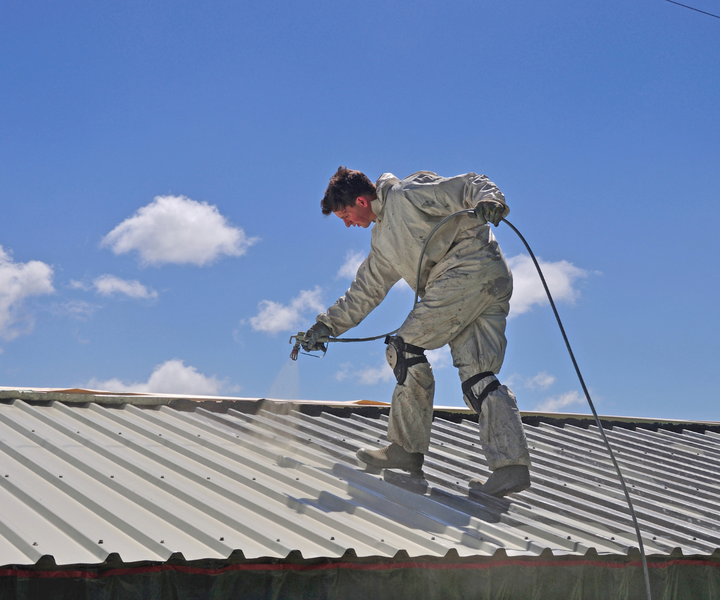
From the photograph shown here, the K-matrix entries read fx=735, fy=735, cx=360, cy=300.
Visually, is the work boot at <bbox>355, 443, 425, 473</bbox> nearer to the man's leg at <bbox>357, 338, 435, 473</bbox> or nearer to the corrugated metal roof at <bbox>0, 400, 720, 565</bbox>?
the man's leg at <bbox>357, 338, 435, 473</bbox>

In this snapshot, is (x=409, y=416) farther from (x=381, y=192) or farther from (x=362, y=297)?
(x=381, y=192)

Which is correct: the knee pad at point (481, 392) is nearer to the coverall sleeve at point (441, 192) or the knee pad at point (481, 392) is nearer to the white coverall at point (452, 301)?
the white coverall at point (452, 301)

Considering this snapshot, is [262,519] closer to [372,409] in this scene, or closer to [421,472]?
[421,472]

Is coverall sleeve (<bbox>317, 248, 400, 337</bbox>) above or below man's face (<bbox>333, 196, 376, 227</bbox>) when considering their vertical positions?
below

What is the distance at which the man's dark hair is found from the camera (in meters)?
4.22

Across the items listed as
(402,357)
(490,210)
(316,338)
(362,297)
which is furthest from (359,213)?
(490,210)

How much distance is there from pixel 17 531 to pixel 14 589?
331 millimetres

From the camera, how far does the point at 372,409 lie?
5949mm

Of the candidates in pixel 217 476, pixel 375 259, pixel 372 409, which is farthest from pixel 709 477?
pixel 217 476

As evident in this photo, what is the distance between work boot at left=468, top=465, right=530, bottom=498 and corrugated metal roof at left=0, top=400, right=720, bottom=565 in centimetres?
7

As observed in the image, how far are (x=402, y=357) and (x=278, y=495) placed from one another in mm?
1065

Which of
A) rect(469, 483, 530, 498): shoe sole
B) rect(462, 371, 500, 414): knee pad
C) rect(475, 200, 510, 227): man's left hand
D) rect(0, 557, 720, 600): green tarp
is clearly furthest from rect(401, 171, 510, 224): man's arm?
rect(0, 557, 720, 600): green tarp

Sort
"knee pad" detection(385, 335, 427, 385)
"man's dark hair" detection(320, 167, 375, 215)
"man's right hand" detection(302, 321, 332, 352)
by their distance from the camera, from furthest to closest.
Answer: "man's right hand" detection(302, 321, 332, 352)
"man's dark hair" detection(320, 167, 375, 215)
"knee pad" detection(385, 335, 427, 385)

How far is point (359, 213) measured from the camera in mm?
4305
